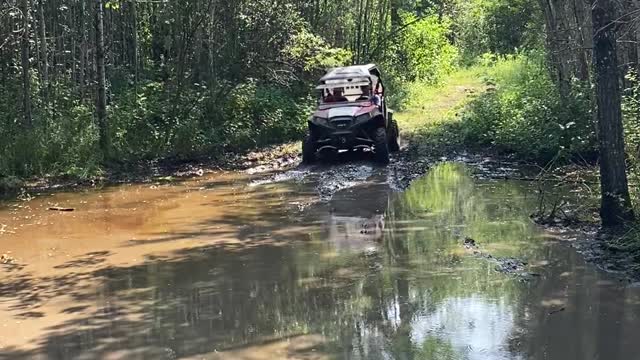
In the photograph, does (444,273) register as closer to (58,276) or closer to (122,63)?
(58,276)

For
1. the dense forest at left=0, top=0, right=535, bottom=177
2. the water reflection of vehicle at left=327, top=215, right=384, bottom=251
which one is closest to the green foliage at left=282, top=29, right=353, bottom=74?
the dense forest at left=0, top=0, right=535, bottom=177

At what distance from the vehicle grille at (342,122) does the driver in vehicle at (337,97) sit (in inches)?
46.7

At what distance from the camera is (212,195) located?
12.8 meters

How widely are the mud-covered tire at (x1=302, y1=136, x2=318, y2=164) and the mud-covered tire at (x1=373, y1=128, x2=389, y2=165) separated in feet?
4.66

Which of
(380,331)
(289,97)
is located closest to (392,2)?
(289,97)

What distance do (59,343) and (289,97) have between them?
51.2ft

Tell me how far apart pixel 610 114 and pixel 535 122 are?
241 inches

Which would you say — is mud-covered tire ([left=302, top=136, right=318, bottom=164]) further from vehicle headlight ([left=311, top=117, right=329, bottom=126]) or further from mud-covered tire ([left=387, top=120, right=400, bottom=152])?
mud-covered tire ([left=387, top=120, right=400, bottom=152])

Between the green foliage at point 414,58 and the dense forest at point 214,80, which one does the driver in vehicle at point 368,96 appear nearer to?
the dense forest at point 214,80

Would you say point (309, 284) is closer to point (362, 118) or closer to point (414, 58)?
point (362, 118)

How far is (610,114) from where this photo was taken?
7.89 metres

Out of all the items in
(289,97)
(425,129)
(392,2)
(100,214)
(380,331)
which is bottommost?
(380,331)

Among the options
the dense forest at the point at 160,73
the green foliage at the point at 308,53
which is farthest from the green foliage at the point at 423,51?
the green foliage at the point at 308,53

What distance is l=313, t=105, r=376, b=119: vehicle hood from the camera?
1435cm
